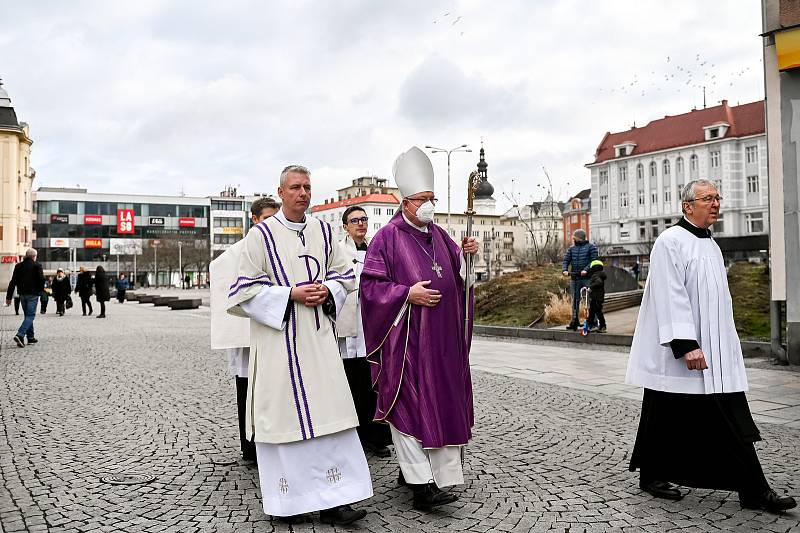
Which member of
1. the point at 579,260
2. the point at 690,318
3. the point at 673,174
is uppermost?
the point at 673,174

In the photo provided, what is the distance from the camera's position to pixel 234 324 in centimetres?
560

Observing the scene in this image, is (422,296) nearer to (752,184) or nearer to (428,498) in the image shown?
(428,498)

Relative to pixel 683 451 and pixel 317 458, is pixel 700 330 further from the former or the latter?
pixel 317 458

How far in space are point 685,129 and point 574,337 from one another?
2924 inches

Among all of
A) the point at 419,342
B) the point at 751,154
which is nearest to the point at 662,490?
the point at 419,342

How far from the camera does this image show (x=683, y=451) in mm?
4430

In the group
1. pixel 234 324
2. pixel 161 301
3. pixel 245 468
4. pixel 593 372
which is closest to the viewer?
pixel 245 468

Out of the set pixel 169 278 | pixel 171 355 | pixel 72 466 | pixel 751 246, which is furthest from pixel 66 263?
pixel 72 466

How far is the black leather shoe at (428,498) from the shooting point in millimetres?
4289

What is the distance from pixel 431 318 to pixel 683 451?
1.76m

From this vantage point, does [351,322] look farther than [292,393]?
Yes

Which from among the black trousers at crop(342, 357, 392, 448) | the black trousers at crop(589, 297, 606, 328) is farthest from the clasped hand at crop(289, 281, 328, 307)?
the black trousers at crop(589, 297, 606, 328)

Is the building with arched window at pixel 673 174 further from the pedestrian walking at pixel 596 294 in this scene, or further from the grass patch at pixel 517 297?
the pedestrian walking at pixel 596 294

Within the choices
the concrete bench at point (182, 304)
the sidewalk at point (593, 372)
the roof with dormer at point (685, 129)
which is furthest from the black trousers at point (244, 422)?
the roof with dormer at point (685, 129)
